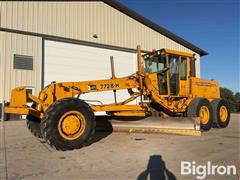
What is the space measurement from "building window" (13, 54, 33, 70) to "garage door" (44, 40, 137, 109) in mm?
843

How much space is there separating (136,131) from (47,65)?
7341mm

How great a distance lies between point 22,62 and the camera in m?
14.2

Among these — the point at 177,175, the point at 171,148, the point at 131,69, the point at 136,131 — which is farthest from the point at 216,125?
the point at 131,69

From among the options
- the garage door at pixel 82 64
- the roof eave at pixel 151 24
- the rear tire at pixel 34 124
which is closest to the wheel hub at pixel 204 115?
the rear tire at pixel 34 124

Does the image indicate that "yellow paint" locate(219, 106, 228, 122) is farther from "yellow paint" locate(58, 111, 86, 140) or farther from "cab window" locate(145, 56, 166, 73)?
"yellow paint" locate(58, 111, 86, 140)

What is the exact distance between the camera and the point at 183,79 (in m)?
10.8

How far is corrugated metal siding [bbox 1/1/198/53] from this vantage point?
1408cm

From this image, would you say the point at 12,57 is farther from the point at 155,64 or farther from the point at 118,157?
the point at 118,157

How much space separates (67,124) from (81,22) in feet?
34.5

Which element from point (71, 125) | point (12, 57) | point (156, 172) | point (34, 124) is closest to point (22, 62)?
point (12, 57)

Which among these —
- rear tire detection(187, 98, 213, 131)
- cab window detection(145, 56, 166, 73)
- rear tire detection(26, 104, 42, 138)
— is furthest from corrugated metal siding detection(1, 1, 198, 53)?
rear tire detection(187, 98, 213, 131)

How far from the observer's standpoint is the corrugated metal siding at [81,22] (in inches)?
554

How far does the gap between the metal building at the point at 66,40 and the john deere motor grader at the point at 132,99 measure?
5.96 m

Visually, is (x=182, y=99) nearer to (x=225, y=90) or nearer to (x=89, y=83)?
(x=89, y=83)
